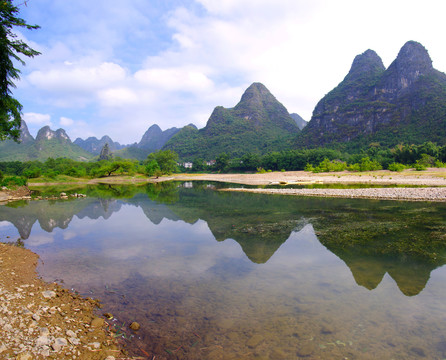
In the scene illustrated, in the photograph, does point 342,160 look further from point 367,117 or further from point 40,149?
point 40,149

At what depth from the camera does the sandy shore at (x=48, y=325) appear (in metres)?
3.96

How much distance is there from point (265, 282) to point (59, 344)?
5.48 m

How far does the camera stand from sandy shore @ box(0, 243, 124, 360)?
396 centimetres

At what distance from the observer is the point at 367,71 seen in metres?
171

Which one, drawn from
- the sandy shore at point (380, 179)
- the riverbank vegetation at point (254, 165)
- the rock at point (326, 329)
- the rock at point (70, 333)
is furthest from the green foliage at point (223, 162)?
the rock at point (70, 333)

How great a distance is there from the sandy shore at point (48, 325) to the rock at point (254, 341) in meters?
2.43

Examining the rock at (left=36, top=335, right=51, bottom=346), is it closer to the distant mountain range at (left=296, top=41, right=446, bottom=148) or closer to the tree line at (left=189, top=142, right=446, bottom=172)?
the tree line at (left=189, top=142, right=446, bottom=172)

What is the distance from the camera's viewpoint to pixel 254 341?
492 cm

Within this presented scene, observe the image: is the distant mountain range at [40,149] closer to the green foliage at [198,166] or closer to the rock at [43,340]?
the green foliage at [198,166]

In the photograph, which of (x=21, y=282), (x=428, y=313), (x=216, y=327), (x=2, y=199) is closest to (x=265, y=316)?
(x=216, y=327)

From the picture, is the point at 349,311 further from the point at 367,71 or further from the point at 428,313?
the point at 367,71

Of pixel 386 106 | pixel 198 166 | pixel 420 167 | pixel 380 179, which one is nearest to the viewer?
pixel 380 179

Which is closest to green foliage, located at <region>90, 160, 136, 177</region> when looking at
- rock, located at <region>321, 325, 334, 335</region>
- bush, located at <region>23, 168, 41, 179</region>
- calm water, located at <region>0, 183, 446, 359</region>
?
bush, located at <region>23, 168, 41, 179</region>

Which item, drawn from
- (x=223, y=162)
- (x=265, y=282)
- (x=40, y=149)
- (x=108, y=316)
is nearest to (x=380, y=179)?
(x=265, y=282)
